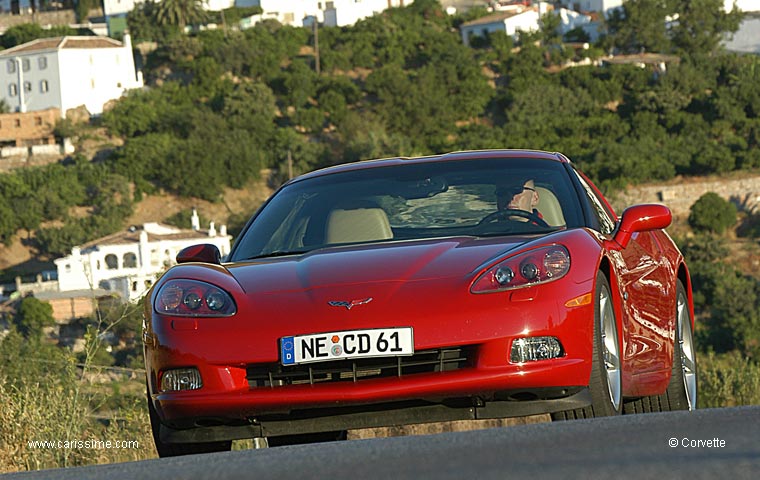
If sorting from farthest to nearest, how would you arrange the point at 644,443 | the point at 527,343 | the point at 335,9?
the point at 335,9, the point at 527,343, the point at 644,443

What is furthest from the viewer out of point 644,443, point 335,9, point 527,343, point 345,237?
point 335,9

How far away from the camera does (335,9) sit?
380 feet

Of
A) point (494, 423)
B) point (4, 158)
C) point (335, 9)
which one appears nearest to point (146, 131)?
point (4, 158)

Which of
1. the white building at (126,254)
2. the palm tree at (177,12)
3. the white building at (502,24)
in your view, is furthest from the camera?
the palm tree at (177,12)

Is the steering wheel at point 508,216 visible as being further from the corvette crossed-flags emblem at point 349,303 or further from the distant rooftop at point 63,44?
the distant rooftop at point 63,44

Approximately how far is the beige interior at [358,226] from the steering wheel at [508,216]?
40 centimetres

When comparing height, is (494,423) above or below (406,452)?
below

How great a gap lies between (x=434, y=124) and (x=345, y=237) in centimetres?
8617

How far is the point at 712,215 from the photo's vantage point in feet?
236

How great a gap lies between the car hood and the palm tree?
10702 centimetres

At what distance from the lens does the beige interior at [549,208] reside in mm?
6172

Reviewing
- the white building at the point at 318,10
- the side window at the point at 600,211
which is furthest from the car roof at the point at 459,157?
the white building at the point at 318,10

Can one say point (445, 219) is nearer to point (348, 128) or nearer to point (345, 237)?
point (345, 237)

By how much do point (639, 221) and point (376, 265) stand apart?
1.28 meters
